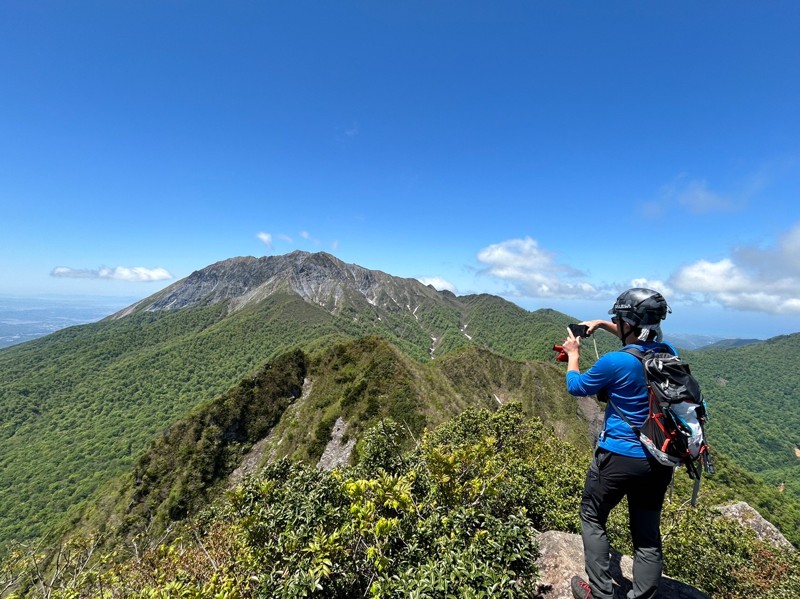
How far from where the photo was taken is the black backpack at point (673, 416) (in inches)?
181

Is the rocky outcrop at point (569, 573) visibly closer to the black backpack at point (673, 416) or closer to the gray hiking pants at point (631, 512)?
the gray hiking pants at point (631, 512)

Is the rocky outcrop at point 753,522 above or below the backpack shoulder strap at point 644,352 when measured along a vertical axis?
below

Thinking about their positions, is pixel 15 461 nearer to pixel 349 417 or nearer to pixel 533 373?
pixel 349 417

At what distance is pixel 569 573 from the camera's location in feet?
23.9

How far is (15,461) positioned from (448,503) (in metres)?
185

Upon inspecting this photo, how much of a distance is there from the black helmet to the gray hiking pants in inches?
78.7

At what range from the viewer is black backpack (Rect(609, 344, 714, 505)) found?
461 centimetres

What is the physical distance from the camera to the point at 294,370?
6744cm

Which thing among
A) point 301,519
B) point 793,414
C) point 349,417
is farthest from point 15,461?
point 793,414

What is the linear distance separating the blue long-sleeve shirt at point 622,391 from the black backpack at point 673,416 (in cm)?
12

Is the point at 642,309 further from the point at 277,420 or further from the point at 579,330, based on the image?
the point at 277,420

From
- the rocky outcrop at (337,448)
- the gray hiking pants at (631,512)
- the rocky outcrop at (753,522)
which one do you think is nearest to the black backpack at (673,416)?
the gray hiking pants at (631,512)

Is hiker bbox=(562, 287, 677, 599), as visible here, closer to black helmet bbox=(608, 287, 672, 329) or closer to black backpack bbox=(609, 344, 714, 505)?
black helmet bbox=(608, 287, 672, 329)

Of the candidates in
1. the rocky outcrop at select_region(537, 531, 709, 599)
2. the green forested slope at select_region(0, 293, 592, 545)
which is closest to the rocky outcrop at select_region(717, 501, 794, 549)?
the rocky outcrop at select_region(537, 531, 709, 599)
